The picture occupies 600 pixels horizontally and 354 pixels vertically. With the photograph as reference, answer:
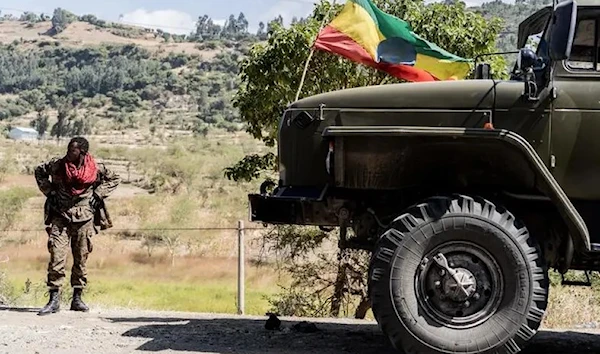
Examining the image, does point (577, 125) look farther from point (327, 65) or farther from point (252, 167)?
point (252, 167)

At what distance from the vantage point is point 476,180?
6543mm

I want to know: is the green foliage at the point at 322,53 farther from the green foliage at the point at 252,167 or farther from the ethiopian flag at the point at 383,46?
the ethiopian flag at the point at 383,46

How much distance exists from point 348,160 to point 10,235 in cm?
2420

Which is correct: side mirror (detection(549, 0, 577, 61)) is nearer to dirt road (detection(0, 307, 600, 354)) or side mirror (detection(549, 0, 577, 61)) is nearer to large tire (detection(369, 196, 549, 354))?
large tire (detection(369, 196, 549, 354))

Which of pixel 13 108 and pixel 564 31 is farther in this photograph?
pixel 13 108

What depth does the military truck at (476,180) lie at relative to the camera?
20.0 ft

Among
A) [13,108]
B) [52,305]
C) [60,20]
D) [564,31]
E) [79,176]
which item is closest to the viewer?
[564,31]

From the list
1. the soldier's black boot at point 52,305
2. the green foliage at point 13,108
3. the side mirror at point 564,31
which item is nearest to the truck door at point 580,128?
the side mirror at point 564,31

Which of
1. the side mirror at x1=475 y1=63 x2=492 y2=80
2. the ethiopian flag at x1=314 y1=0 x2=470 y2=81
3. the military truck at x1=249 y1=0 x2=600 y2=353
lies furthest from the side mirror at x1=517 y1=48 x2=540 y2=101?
the ethiopian flag at x1=314 y1=0 x2=470 y2=81

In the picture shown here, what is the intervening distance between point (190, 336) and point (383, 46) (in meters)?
3.60

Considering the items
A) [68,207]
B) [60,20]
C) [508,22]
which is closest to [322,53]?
[68,207]

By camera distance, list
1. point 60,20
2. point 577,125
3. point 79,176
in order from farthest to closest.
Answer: point 60,20
point 79,176
point 577,125

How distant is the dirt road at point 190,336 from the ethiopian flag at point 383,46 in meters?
2.61

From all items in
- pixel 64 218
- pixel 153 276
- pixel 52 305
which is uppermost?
pixel 64 218
